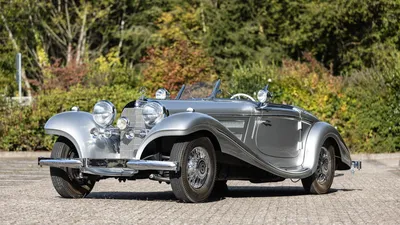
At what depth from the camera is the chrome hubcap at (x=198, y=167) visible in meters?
12.3

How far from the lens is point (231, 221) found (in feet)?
33.9

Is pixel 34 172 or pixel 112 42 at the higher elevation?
pixel 112 42

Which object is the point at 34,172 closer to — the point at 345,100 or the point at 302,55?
the point at 345,100

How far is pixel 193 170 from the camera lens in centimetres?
1230

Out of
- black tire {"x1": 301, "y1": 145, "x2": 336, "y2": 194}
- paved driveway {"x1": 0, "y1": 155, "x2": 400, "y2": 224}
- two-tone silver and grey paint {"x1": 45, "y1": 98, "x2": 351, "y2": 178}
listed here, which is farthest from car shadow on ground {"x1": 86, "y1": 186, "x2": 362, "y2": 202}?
two-tone silver and grey paint {"x1": 45, "y1": 98, "x2": 351, "y2": 178}

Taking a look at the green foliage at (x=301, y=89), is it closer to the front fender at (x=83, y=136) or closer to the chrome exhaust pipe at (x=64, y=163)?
the front fender at (x=83, y=136)

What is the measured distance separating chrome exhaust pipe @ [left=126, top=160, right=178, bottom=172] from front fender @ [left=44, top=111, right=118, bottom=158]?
936 millimetres

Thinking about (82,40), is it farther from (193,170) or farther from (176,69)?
(193,170)

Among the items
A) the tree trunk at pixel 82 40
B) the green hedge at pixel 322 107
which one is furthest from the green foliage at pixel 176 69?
the tree trunk at pixel 82 40

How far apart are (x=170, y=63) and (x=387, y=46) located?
10622 millimetres

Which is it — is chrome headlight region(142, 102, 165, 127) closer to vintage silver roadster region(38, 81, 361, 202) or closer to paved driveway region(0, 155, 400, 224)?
vintage silver roadster region(38, 81, 361, 202)

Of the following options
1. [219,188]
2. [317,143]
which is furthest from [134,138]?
[317,143]

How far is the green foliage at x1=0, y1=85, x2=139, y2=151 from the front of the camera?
2933 cm

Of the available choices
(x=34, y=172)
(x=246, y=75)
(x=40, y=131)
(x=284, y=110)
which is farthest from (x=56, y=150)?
(x=246, y=75)
